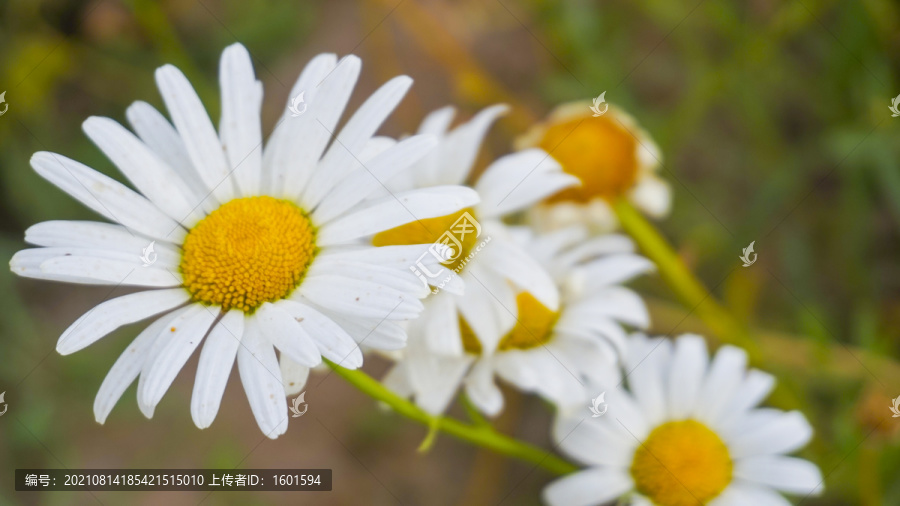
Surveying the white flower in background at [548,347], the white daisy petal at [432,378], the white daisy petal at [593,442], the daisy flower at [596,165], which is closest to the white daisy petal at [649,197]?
the daisy flower at [596,165]

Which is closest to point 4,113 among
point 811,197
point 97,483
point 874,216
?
point 97,483

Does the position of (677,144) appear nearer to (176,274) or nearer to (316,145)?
(316,145)

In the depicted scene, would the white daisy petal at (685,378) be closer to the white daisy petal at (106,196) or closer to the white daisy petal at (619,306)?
the white daisy petal at (619,306)

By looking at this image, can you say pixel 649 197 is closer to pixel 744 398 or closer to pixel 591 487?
pixel 744 398

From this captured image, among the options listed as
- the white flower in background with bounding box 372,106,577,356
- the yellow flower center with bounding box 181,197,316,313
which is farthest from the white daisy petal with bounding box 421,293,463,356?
the yellow flower center with bounding box 181,197,316,313

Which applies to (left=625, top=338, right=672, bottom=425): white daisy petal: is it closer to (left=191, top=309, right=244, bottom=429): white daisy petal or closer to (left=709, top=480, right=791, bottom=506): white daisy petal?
(left=709, top=480, right=791, bottom=506): white daisy petal

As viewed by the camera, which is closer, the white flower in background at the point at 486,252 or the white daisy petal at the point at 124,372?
the white daisy petal at the point at 124,372
